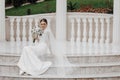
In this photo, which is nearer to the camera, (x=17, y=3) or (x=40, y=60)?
(x=40, y=60)

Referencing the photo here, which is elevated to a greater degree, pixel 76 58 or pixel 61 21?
pixel 61 21

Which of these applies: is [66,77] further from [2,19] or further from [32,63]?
[2,19]

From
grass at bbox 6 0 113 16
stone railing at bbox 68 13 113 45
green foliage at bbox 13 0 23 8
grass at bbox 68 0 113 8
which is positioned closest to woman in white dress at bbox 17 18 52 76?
stone railing at bbox 68 13 113 45

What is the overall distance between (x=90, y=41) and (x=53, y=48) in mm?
4177

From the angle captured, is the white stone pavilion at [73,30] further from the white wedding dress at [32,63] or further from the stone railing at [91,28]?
the white wedding dress at [32,63]

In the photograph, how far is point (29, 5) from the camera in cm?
1750

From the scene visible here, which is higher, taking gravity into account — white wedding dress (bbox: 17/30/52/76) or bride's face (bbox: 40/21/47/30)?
bride's face (bbox: 40/21/47/30)

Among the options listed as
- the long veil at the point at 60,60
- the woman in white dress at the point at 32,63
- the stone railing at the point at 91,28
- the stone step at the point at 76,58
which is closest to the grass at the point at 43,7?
the stone railing at the point at 91,28


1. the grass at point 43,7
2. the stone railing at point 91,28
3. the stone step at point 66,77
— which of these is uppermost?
the grass at point 43,7

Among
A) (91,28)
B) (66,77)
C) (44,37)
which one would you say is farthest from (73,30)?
(66,77)

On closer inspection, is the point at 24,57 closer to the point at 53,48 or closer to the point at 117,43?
the point at 53,48

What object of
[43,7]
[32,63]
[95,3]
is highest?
[95,3]

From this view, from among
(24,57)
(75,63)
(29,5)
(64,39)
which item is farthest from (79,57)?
(29,5)

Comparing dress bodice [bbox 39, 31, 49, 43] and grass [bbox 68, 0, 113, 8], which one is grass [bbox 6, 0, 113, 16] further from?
dress bodice [bbox 39, 31, 49, 43]
